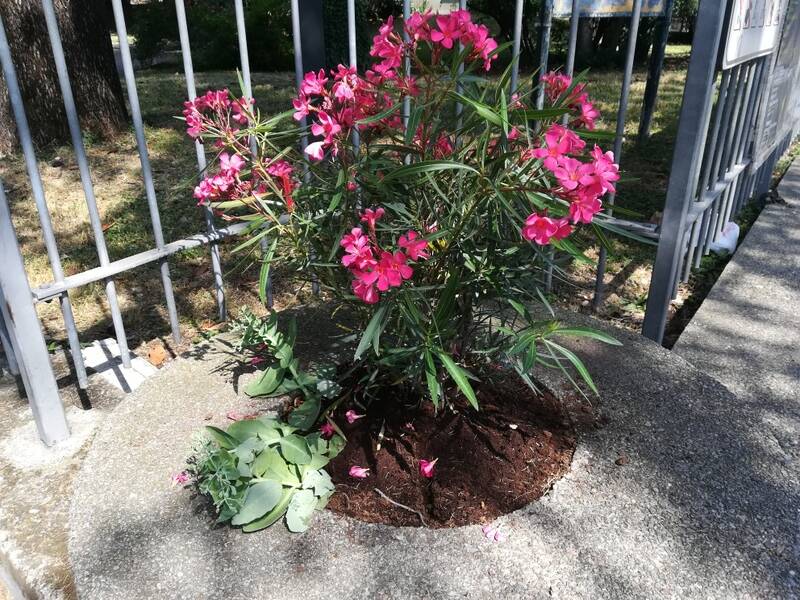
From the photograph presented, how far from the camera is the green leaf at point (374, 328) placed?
4.71 ft

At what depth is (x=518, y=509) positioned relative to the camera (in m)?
1.55

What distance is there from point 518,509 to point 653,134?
20.6 ft

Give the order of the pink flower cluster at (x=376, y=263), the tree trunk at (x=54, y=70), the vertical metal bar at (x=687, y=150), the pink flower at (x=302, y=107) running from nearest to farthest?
the pink flower cluster at (x=376, y=263)
the pink flower at (x=302, y=107)
the vertical metal bar at (x=687, y=150)
the tree trunk at (x=54, y=70)

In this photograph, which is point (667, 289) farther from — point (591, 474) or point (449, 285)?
point (449, 285)

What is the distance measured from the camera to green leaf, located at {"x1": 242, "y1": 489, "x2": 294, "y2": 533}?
150cm

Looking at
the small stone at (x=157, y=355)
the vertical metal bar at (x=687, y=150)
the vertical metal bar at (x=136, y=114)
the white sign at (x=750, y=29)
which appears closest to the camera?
the vertical metal bar at (x=136, y=114)

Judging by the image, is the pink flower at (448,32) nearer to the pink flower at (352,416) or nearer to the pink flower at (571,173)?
the pink flower at (571,173)

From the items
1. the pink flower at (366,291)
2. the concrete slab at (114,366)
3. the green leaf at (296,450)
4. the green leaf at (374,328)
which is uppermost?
the pink flower at (366,291)

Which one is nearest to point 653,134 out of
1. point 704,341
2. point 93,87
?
point 704,341

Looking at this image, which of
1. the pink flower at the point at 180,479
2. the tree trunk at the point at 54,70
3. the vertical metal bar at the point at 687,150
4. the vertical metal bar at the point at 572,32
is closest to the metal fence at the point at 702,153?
the vertical metal bar at the point at 687,150

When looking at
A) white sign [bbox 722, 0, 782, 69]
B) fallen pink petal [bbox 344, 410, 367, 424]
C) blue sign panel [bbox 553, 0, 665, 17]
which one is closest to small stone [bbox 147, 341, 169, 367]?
fallen pink petal [bbox 344, 410, 367, 424]

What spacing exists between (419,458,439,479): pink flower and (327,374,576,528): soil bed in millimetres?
13

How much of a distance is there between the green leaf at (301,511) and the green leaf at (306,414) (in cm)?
22

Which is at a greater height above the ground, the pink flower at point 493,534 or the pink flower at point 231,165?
the pink flower at point 231,165
